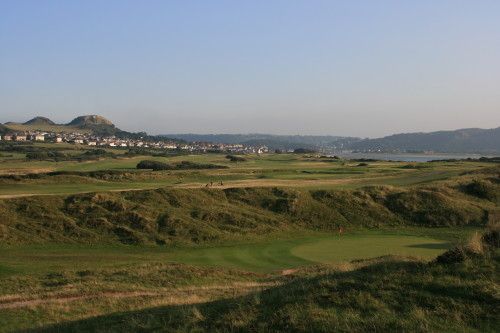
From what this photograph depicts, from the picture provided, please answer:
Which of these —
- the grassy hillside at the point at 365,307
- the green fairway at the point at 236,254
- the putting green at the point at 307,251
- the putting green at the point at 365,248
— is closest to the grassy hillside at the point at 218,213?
the green fairway at the point at 236,254

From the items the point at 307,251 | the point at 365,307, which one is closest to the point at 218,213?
the point at 307,251

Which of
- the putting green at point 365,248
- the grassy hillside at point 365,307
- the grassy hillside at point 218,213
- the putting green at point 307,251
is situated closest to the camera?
the grassy hillside at point 365,307

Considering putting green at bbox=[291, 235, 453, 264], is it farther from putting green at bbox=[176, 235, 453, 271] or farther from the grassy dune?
the grassy dune

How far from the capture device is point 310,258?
23844mm

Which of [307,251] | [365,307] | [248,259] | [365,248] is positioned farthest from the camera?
[365,248]

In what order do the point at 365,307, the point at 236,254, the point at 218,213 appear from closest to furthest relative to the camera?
the point at 365,307, the point at 236,254, the point at 218,213

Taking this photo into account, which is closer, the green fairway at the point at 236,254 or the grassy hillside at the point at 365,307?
the grassy hillside at the point at 365,307

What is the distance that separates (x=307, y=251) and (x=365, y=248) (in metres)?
3.69

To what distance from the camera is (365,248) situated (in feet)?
85.9

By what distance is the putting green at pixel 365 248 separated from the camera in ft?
77.9

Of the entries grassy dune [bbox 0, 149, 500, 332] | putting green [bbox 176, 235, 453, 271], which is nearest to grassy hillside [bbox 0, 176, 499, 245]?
grassy dune [bbox 0, 149, 500, 332]

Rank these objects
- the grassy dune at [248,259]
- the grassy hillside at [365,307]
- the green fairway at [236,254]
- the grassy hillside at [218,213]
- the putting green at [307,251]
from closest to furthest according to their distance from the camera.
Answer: the grassy hillside at [365,307] → the grassy dune at [248,259] → the green fairway at [236,254] → the putting green at [307,251] → the grassy hillside at [218,213]

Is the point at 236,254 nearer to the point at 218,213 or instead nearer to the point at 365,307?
the point at 218,213

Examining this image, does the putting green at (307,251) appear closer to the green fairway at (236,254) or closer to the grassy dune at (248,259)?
the green fairway at (236,254)
